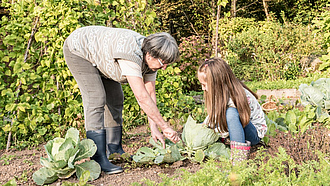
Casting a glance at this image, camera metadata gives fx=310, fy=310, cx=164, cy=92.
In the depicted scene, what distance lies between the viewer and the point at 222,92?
2346 mm

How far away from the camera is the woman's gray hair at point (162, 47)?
82.5 inches

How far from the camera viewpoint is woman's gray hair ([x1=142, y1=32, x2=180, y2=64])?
2096 millimetres

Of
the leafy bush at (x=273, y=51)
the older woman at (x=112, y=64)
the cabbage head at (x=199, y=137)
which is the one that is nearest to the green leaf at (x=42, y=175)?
the older woman at (x=112, y=64)

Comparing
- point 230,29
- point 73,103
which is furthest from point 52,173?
point 230,29

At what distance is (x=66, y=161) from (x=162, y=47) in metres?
1.02

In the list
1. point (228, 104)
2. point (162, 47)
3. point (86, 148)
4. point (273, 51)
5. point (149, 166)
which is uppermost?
point (162, 47)

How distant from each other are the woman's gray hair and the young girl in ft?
1.18

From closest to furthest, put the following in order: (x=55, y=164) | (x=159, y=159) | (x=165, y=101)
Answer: (x=55, y=164), (x=159, y=159), (x=165, y=101)

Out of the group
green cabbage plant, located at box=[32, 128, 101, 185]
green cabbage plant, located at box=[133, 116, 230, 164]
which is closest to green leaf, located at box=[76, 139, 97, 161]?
green cabbage plant, located at box=[32, 128, 101, 185]

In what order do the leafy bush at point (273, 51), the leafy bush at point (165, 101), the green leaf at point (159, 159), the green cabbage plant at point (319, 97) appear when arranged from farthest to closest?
the leafy bush at point (273, 51) < the leafy bush at point (165, 101) < the green cabbage plant at point (319, 97) < the green leaf at point (159, 159)

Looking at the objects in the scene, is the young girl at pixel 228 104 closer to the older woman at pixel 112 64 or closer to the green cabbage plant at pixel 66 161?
the older woman at pixel 112 64

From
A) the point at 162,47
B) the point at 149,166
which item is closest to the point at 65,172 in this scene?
the point at 149,166

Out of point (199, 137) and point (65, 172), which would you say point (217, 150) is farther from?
point (65, 172)

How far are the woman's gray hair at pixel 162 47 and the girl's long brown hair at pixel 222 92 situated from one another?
1.14 feet
